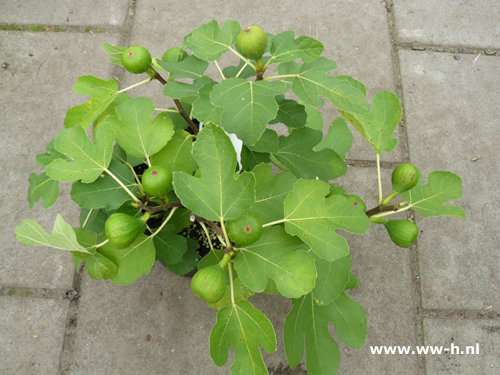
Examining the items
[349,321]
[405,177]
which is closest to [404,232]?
[405,177]

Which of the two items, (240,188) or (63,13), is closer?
(240,188)

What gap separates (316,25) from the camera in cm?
149

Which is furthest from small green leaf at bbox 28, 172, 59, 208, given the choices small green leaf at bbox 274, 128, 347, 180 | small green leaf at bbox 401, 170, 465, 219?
small green leaf at bbox 401, 170, 465, 219

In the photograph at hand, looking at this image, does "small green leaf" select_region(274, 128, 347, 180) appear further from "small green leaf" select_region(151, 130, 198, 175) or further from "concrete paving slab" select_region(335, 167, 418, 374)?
"concrete paving slab" select_region(335, 167, 418, 374)

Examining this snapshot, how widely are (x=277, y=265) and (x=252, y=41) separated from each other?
0.35 m

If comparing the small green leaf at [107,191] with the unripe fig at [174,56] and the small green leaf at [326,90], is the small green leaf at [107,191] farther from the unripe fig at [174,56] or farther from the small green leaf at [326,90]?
the small green leaf at [326,90]

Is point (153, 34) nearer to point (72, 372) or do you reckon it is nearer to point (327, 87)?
point (327, 87)

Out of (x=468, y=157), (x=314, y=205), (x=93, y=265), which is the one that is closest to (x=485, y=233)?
(x=468, y=157)

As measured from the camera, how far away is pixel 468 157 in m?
1.36

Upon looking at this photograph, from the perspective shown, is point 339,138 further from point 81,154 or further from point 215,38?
point 81,154

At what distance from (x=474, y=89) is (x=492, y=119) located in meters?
0.14

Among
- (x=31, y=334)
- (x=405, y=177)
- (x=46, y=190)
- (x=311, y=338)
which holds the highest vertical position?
(x=405, y=177)

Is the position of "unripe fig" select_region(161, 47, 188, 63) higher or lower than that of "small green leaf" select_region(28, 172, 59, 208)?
higher

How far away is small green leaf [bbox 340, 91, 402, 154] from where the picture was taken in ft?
2.46
